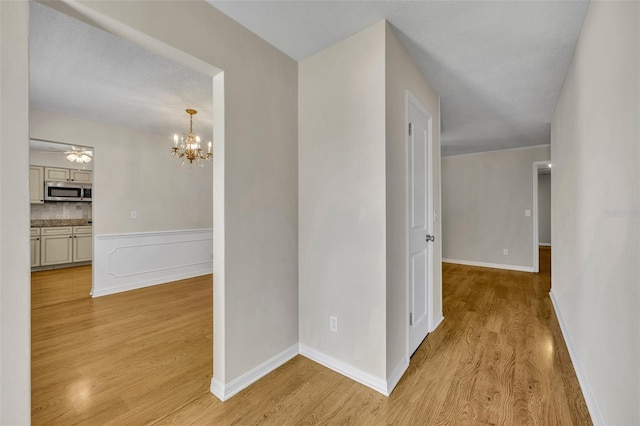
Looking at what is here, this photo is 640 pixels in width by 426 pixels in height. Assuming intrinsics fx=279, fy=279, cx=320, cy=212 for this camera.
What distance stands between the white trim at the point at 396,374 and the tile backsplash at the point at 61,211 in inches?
302

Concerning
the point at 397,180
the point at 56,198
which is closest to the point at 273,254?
the point at 397,180

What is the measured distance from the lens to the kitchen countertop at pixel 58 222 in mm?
5594

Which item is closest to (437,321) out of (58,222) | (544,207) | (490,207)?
(490,207)

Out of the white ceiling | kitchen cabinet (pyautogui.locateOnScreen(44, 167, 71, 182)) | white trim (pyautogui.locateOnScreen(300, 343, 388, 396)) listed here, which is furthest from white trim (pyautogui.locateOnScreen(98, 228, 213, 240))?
kitchen cabinet (pyautogui.locateOnScreen(44, 167, 71, 182))

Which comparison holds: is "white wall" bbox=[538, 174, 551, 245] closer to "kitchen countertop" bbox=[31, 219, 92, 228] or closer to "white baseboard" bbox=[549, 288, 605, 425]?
"white baseboard" bbox=[549, 288, 605, 425]

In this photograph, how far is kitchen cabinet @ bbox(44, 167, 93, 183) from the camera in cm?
589

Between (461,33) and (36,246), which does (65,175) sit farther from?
(461,33)

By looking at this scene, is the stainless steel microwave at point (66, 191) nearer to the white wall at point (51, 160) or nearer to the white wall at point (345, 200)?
the white wall at point (51, 160)

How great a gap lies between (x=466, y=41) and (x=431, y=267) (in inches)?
74.4

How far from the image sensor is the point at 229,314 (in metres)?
1.79

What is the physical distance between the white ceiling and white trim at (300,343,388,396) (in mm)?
2334

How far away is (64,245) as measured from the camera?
19.0 ft

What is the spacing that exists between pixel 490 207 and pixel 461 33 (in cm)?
454

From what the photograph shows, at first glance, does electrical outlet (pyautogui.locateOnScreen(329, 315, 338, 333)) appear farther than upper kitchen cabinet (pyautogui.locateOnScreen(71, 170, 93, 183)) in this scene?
No
